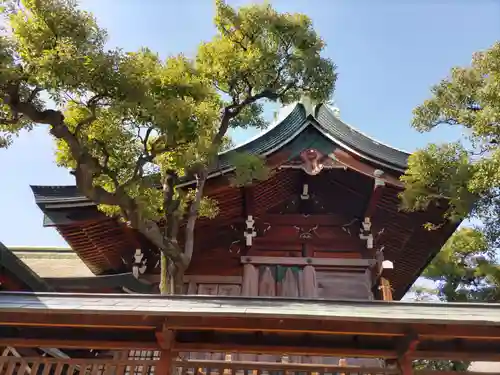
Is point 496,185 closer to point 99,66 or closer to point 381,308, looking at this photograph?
point 381,308

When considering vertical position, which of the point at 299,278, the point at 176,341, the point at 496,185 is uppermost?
the point at 496,185

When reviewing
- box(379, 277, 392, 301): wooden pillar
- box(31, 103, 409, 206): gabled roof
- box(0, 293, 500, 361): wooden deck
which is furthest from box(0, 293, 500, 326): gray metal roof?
box(31, 103, 409, 206): gabled roof

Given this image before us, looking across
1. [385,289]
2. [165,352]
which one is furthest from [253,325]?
[385,289]

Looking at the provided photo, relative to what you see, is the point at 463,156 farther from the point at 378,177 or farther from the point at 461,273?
the point at 461,273

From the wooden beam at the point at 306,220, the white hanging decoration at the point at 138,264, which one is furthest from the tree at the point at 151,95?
the wooden beam at the point at 306,220

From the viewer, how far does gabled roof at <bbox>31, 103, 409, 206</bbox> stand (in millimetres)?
8875

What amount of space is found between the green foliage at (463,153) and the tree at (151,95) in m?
2.62

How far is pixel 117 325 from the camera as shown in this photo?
538 cm

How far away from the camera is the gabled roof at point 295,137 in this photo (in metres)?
8.88

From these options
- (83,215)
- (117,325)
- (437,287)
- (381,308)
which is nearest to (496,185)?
(381,308)

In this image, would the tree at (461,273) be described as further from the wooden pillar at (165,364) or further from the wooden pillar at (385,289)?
the wooden pillar at (165,364)

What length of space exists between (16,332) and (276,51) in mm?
6217

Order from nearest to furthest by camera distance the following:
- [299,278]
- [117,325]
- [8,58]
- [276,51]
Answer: [117,325] → [8,58] → [276,51] → [299,278]

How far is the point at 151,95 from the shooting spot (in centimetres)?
742
